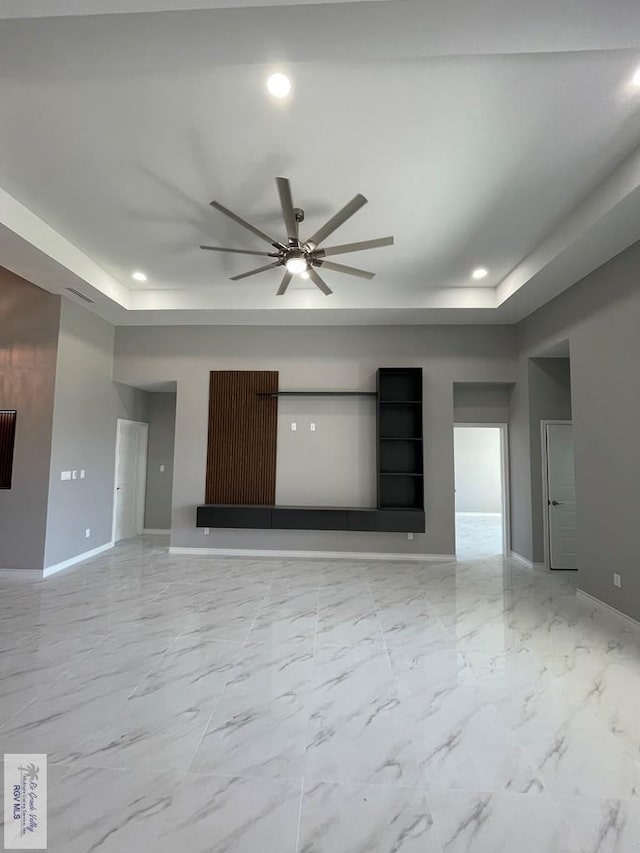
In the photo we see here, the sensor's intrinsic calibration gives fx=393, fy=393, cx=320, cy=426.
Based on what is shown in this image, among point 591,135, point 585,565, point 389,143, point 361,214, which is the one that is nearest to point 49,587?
point 361,214

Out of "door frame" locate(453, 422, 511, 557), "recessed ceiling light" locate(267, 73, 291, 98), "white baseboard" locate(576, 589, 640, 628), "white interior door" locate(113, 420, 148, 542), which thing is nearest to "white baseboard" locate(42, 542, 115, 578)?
"white interior door" locate(113, 420, 148, 542)

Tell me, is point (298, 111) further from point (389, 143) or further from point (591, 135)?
A: point (591, 135)

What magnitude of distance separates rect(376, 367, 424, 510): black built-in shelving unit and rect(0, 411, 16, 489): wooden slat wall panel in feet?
15.1

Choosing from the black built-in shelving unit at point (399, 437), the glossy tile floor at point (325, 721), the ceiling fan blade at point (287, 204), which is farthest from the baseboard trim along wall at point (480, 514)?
the ceiling fan blade at point (287, 204)

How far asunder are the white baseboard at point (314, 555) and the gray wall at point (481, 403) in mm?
2073

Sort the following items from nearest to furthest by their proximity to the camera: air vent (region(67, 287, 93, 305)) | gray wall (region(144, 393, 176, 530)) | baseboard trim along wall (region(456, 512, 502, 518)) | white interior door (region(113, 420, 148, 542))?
air vent (region(67, 287, 93, 305)) < white interior door (region(113, 420, 148, 542)) < gray wall (region(144, 393, 176, 530)) < baseboard trim along wall (region(456, 512, 502, 518))

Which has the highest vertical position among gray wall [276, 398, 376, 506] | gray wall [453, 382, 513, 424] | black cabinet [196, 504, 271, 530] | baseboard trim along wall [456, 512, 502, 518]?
gray wall [453, 382, 513, 424]

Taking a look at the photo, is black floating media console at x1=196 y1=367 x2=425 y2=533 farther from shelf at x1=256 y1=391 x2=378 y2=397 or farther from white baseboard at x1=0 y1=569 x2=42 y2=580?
white baseboard at x1=0 y1=569 x2=42 y2=580

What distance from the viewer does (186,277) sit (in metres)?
4.91

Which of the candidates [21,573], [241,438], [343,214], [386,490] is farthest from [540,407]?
[21,573]

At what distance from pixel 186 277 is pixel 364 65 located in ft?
11.0

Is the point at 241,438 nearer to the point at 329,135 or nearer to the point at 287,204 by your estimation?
the point at 287,204

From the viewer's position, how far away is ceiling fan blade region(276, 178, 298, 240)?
8.12ft

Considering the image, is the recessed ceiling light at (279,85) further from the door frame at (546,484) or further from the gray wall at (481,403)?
the door frame at (546,484)
